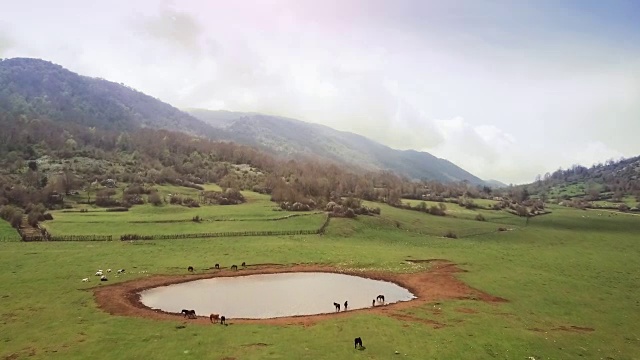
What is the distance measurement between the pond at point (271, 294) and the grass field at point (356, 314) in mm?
6254

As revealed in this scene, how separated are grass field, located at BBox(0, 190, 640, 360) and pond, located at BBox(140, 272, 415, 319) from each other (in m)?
6.25

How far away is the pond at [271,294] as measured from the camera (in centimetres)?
5103

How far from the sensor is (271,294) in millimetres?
57938

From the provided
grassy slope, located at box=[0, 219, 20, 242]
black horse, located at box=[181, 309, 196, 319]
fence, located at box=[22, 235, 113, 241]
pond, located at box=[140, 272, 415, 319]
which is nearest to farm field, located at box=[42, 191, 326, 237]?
fence, located at box=[22, 235, 113, 241]

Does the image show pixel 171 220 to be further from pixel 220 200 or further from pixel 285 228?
pixel 220 200

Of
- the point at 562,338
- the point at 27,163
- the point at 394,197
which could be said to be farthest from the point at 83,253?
the point at 27,163

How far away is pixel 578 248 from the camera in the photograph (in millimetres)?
100125

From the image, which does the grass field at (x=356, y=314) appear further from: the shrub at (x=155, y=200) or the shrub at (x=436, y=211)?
the shrub at (x=155, y=200)

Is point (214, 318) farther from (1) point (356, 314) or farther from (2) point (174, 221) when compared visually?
(2) point (174, 221)

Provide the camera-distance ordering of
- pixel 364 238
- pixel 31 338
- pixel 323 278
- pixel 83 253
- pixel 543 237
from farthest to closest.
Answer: pixel 543 237
pixel 364 238
pixel 83 253
pixel 323 278
pixel 31 338

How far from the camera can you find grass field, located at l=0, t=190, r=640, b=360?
3722 centimetres

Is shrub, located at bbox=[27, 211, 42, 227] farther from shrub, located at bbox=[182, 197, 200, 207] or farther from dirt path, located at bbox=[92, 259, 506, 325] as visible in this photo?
dirt path, located at bbox=[92, 259, 506, 325]

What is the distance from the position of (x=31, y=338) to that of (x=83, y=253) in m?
41.7

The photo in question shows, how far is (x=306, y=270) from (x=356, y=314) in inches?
988
